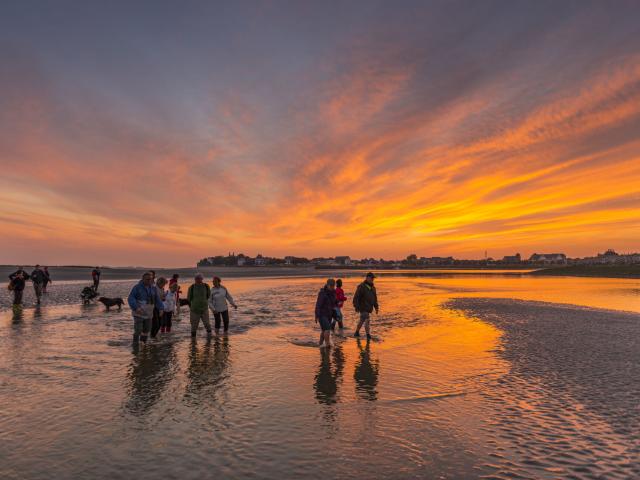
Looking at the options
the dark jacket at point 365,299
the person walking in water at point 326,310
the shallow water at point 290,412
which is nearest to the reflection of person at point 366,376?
the shallow water at point 290,412

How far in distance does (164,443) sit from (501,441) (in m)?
5.30

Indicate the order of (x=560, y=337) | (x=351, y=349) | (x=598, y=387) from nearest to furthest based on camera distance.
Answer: (x=598, y=387)
(x=351, y=349)
(x=560, y=337)

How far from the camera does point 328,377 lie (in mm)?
9922

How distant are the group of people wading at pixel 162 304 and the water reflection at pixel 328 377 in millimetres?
4453

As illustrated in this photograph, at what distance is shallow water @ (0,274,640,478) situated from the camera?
5.55 m

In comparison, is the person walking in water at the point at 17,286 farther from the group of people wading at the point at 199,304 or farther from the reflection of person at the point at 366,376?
the reflection of person at the point at 366,376

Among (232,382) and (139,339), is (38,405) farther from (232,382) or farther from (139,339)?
(139,339)

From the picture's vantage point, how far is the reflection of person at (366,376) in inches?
340

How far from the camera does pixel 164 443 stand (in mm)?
6121

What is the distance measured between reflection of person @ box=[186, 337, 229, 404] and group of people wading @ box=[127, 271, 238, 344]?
130cm

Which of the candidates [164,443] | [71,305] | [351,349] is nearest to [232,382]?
[164,443]

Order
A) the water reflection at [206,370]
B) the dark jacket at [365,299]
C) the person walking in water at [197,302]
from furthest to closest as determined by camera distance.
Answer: the person walking in water at [197,302] < the dark jacket at [365,299] < the water reflection at [206,370]

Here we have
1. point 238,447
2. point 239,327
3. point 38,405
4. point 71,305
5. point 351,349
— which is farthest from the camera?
point 71,305

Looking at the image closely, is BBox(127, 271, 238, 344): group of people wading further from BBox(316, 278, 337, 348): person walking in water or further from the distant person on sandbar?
the distant person on sandbar
